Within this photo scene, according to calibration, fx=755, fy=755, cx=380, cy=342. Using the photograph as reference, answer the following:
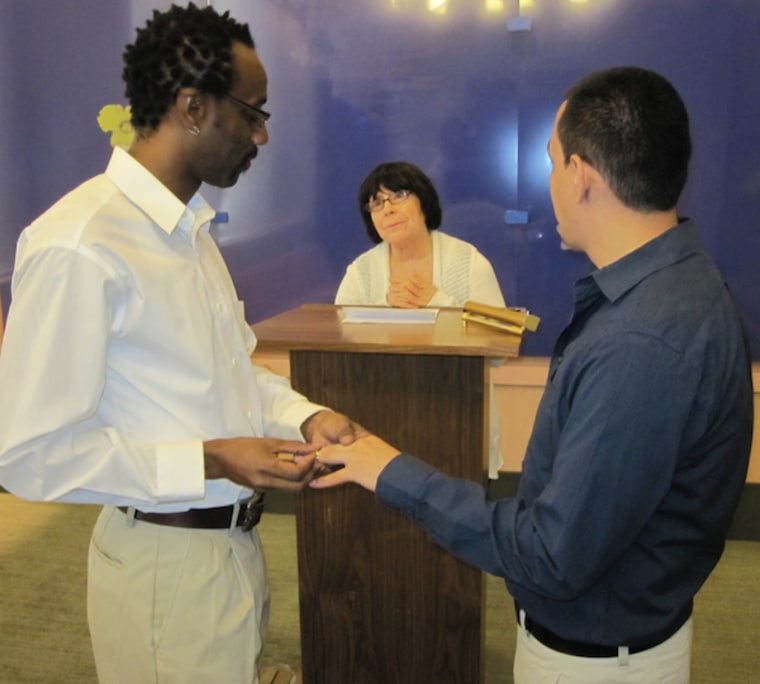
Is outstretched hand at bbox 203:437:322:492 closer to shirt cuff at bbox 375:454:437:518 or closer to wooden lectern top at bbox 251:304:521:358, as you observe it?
shirt cuff at bbox 375:454:437:518

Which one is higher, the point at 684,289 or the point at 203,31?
the point at 203,31

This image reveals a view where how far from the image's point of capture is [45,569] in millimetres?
3506

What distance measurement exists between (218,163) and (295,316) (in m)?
0.92

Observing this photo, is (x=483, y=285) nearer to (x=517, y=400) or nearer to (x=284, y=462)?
(x=517, y=400)

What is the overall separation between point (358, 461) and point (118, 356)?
0.46 m

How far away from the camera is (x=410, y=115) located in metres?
3.62

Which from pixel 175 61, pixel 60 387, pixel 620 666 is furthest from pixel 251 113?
pixel 620 666

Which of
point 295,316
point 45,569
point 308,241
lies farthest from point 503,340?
point 45,569

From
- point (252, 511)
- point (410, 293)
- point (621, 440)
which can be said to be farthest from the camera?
point (410, 293)

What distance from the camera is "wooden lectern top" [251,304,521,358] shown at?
1.88 meters

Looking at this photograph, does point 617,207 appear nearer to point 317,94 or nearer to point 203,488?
point 203,488

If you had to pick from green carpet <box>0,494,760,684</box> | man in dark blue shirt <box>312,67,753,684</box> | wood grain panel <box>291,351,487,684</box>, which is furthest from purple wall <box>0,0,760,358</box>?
man in dark blue shirt <box>312,67,753,684</box>

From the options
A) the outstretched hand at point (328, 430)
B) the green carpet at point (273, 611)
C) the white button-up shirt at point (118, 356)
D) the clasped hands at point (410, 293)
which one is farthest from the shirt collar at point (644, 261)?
the green carpet at point (273, 611)

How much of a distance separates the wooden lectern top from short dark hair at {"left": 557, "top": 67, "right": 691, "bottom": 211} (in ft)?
2.40
